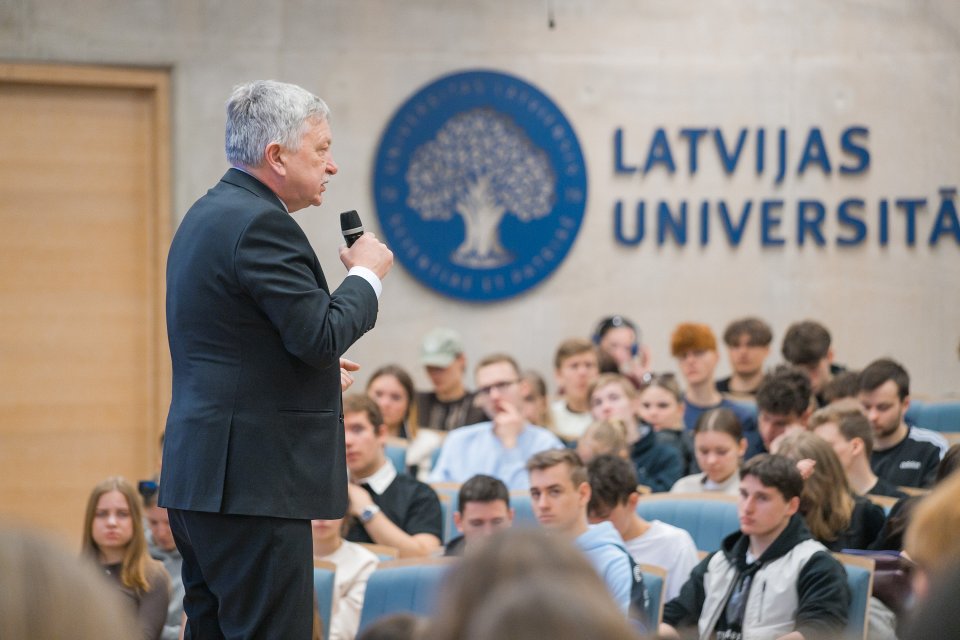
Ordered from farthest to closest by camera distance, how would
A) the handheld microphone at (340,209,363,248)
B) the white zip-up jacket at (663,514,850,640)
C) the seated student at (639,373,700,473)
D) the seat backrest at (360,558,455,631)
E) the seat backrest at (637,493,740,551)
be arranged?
the seated student at (639,373,700,473), the seat backrest at (637,493,740,551), the seat backrest at (360,558,455,631), the white zip-up jacket at (663,514,850,640), the handheld microphone at (340,209,363,248)

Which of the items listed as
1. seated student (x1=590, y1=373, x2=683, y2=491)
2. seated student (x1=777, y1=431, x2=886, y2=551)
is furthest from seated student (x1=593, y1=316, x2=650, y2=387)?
seated student (x1=777, y1=431, x2=886, y2=551)

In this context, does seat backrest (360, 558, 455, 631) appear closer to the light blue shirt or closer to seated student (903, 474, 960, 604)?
the light blue shirt

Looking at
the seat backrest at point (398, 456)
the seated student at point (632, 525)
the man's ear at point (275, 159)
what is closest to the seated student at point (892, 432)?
the seated student at point (632, 525)

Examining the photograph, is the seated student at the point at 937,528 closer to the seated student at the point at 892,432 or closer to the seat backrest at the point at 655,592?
the seat backrest at the point at 655,592

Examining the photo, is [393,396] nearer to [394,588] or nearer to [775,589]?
[394,588]

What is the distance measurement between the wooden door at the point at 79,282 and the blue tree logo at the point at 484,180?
154 centimetres

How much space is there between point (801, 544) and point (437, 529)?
150 cm

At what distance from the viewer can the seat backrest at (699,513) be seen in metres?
4.47

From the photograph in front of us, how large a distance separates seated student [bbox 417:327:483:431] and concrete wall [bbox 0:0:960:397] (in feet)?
2.45

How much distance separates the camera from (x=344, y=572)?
4.16 meters

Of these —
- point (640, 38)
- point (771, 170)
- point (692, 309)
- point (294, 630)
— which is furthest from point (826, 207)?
point (294, 630)

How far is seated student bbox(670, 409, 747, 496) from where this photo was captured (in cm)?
490

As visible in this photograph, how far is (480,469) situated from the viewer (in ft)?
18.4

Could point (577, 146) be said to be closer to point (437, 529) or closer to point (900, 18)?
point (900, 18)
